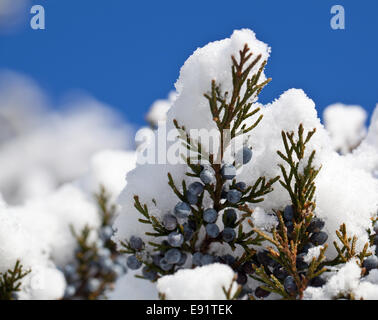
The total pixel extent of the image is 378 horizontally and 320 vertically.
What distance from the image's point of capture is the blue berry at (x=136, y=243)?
5.18 feet

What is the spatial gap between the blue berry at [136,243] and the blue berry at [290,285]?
1.95ft

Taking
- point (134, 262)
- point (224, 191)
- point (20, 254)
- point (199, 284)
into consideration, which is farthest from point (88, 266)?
point (199, 284)

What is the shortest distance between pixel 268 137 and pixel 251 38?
1.33ft

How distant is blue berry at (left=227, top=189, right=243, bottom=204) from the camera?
4.69 feet

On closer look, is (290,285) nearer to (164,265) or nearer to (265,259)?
(265,259)

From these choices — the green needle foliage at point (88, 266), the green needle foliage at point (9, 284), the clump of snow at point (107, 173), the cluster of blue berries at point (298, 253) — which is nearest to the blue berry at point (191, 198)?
the cluster of blue berries at point (298, 253)

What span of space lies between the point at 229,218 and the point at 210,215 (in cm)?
9

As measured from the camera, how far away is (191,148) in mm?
1492

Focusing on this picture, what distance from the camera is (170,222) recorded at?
1489 mm

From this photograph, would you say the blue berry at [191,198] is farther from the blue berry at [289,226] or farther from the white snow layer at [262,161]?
the blue berry at [289,226]
